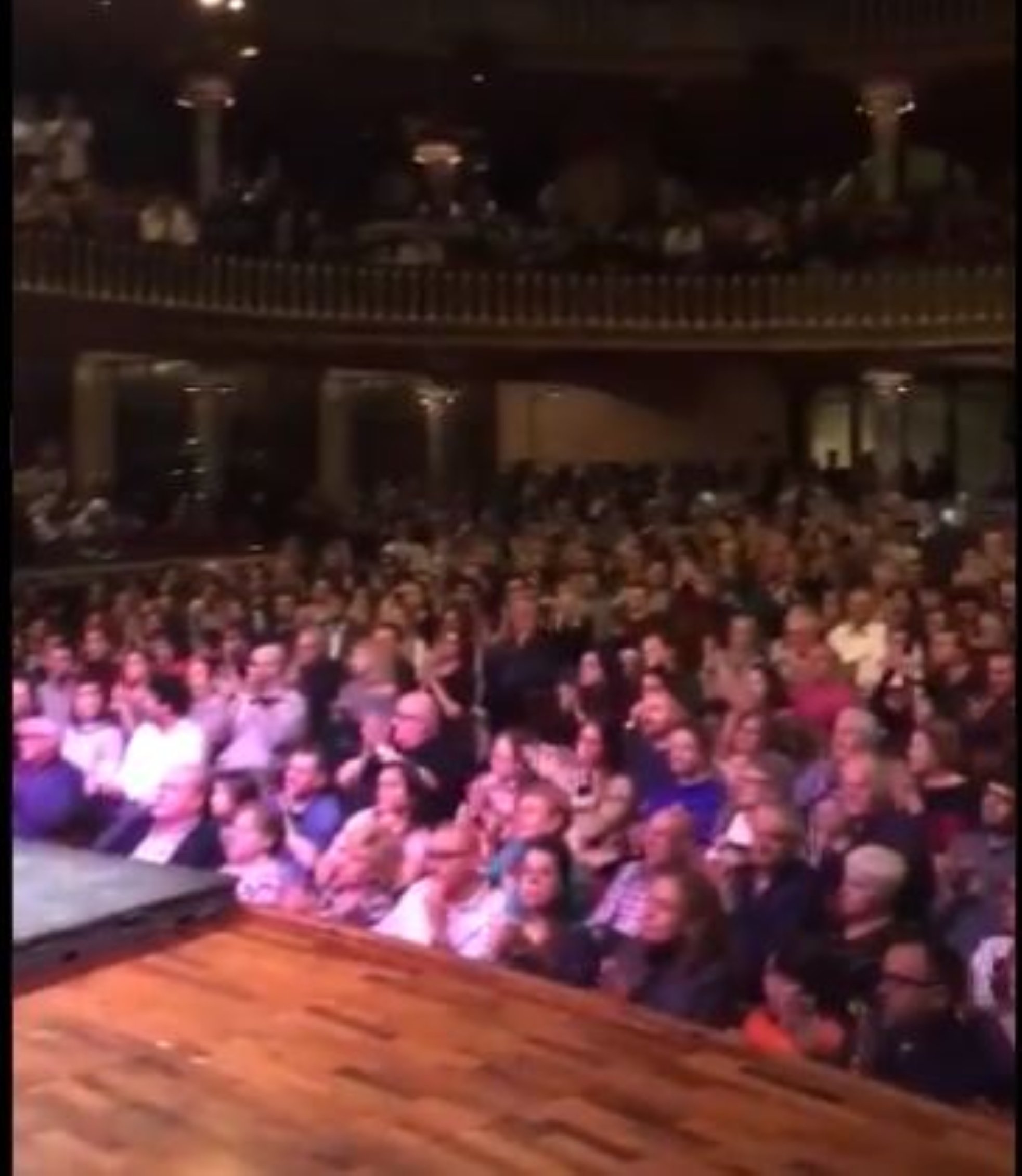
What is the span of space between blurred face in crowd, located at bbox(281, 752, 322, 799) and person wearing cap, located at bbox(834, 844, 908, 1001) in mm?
1344

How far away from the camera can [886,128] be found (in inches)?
131

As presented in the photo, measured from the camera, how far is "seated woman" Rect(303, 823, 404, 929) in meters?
4.15

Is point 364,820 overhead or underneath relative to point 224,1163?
overhead

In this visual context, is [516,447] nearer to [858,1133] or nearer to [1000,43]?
[1000,43]

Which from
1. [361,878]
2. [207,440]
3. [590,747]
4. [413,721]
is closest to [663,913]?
[590,747]

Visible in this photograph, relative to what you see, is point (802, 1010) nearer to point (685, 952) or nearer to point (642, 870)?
point (685, 952)

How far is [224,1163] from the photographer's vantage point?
133 inches

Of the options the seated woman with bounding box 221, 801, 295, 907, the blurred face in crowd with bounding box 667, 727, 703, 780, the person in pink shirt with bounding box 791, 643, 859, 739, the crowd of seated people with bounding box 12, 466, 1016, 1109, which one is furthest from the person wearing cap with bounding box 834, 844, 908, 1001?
the seated woman with bounding box 221, 801, 295, 907

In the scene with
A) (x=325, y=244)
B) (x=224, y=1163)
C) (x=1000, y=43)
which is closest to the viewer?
(x=1000, y=43)

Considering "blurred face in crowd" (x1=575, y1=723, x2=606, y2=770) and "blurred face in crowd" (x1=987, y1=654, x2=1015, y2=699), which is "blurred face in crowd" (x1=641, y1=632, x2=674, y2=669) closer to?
"blurred face in crowd" (x1=575, y1=723, x2=606, y2=770)

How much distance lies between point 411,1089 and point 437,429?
1.24 metres

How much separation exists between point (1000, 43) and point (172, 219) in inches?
71.9

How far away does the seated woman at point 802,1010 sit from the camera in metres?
3.34

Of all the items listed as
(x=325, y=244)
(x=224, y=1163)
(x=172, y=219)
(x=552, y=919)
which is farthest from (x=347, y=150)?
(x=224, y=1163)
